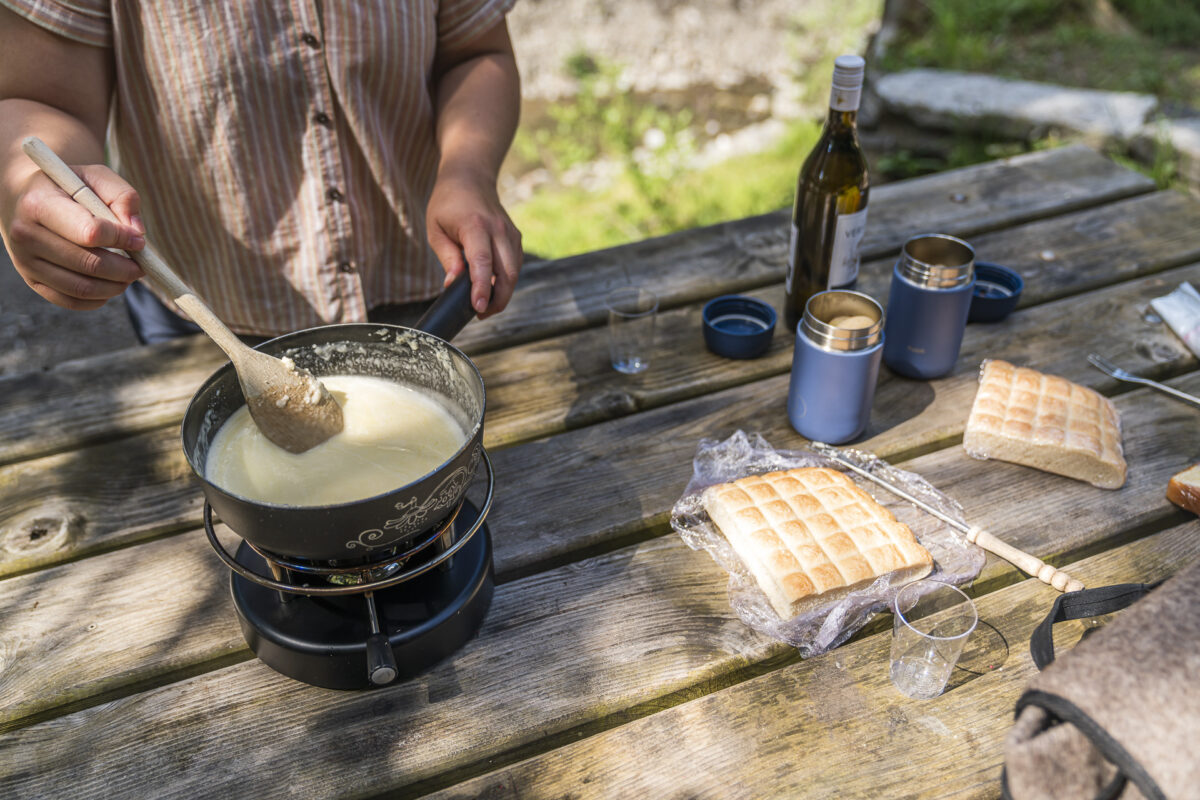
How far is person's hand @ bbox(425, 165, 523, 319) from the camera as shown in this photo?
146cm

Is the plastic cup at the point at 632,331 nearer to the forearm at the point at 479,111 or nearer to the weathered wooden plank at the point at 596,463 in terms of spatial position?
the weathered wooden plank at the point at 596,463

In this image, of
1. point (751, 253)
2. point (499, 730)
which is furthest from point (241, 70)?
point (499, 730)

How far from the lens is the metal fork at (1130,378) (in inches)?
66.1

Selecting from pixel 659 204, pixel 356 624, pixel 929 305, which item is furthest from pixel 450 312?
pixel 659 204

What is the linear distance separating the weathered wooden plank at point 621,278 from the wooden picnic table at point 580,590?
0.03 ft

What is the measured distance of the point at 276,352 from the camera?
51.0 inches

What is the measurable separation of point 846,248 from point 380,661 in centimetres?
119

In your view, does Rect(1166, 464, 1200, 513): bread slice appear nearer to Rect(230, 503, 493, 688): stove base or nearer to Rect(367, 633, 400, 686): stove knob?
Rect(230, 503, 493, 688): stove base

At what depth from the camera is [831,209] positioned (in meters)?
1.78

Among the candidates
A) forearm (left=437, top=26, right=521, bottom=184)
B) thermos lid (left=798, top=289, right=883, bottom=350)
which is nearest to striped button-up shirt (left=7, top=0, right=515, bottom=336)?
forearm (left=437, top=26, right=521, bottom=184)

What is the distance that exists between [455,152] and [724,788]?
4.23 feet

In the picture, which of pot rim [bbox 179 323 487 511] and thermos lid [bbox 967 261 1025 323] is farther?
thermos lid [bbox 967 261 1025 323]

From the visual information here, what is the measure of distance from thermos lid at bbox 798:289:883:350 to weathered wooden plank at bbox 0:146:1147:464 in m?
0.44

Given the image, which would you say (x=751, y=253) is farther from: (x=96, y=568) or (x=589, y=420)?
(x=96, y=568)
